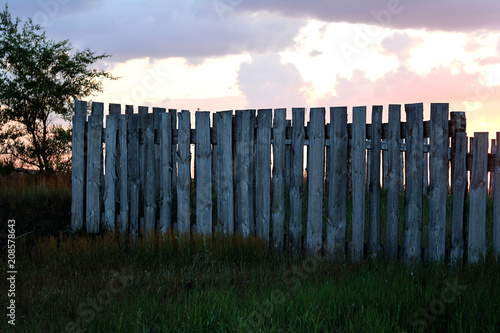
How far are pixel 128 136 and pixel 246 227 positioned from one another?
2.63 meters

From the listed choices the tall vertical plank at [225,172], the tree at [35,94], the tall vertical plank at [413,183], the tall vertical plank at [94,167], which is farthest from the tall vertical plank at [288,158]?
the tree at [35,94]

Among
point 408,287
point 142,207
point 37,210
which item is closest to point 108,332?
point 408,287

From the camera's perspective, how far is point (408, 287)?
4352 mm

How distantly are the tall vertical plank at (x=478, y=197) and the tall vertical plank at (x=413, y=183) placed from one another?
601mm

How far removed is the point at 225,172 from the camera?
677 centimetres

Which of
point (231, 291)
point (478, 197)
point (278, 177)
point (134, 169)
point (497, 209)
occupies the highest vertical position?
point (134, 169)

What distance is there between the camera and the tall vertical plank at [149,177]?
7414mm

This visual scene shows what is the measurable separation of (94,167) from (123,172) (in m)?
0.64

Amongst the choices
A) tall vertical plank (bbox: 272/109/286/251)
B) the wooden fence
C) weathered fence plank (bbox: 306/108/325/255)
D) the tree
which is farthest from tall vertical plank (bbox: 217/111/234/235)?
the tree

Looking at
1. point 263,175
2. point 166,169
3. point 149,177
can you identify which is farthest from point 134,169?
point 263,175

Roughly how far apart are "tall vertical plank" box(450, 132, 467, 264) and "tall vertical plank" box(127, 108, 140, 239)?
15.6 feet

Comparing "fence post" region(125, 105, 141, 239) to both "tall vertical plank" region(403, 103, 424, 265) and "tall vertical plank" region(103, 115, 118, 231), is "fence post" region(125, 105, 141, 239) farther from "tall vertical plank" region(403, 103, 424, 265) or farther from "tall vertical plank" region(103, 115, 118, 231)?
"tall vertical plank" region(403, 103, 424, 265)

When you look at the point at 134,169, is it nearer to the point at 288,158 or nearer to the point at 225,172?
the point at 225,172

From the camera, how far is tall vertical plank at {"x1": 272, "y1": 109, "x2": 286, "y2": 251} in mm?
6352
